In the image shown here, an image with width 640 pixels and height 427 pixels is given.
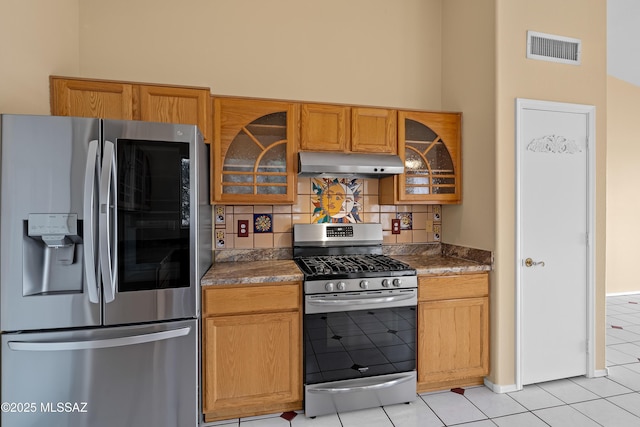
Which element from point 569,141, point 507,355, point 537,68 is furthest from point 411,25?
point 507,355

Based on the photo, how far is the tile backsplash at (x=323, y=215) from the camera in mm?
2537

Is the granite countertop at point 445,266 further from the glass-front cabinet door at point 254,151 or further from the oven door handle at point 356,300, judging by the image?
the glass-front cabinet door at point 254,151

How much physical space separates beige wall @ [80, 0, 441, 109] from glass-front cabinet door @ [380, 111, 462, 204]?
46 centimetres

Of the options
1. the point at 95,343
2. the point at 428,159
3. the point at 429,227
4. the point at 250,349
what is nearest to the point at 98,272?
the point at 95,343

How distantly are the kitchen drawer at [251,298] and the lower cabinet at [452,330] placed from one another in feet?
2.97

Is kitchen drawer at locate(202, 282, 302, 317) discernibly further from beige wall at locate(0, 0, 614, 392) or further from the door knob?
the door knob

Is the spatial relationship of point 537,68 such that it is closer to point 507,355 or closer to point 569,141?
point 569,141

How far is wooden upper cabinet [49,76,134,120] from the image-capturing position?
77.6 inches

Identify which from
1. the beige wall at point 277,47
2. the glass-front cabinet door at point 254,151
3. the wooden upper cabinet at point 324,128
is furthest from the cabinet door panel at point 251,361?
the beige wall at point 277,47

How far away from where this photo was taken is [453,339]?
226cm

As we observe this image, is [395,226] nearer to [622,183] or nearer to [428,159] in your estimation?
[428,159]

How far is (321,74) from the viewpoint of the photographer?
275 cm

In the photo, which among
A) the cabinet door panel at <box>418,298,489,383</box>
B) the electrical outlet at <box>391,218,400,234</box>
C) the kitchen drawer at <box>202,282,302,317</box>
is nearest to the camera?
the kitchen drawer at <box>202,282,302,317</box>

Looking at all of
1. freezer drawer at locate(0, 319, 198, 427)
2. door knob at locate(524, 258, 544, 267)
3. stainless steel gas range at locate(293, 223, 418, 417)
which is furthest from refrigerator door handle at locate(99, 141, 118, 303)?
door knob at locate(524, 258, 544, 267)
